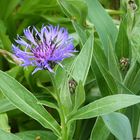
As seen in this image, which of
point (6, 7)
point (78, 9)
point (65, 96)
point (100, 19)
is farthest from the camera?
point (6, 7)

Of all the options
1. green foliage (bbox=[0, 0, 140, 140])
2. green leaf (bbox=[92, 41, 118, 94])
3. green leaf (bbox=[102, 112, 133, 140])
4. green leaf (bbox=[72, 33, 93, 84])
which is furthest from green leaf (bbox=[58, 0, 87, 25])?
green leaf (bbox=[102, 112, 133, 140])

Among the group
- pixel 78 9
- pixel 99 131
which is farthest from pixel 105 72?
pixel 78 9

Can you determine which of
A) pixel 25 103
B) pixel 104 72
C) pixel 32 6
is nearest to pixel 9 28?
pixel 32 6

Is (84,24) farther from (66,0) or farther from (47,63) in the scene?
(47,63)

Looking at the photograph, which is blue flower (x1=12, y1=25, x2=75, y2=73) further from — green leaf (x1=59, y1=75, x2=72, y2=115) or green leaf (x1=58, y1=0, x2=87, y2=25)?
green leaf (x1=58, y1=0, x2=87, y2=25)

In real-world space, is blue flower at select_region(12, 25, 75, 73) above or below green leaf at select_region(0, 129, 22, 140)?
above

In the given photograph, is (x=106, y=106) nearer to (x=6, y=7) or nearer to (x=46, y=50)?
(x=46, y=50)

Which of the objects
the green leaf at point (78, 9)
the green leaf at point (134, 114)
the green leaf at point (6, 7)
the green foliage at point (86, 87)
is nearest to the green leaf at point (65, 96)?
the green foliage at point (86, 87)
